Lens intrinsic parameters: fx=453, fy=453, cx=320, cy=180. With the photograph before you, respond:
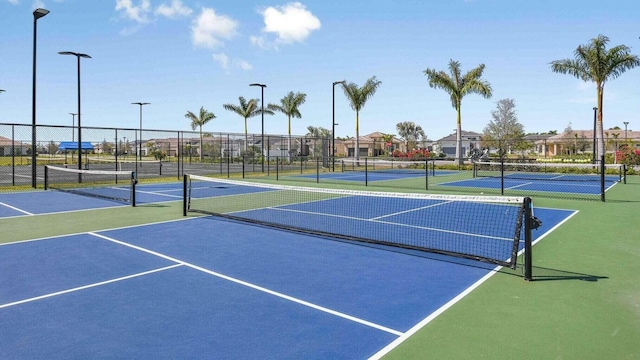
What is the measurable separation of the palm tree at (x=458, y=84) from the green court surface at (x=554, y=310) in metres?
32.5

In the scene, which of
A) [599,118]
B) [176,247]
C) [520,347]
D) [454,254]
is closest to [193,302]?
[176,247]

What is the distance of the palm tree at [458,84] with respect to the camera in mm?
41094

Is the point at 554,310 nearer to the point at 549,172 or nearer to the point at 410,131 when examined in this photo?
the point at 549,172

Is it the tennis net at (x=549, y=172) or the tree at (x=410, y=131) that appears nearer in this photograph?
the tennis net at (x=549, y=172)

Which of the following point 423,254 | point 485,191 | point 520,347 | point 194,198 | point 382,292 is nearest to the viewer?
point 520,347

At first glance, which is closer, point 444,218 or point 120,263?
point 120,263

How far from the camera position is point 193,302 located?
5898 millimetres

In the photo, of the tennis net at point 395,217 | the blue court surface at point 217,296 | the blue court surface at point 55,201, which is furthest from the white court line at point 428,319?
the blue court surface at point 55,201

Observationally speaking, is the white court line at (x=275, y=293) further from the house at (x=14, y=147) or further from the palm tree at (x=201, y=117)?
the palm tree at (x=201, y=117)

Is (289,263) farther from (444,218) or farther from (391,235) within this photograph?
(444,218)

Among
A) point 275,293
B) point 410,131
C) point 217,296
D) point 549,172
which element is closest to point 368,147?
point 410,131

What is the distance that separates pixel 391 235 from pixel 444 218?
2.92m

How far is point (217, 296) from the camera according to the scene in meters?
6.13

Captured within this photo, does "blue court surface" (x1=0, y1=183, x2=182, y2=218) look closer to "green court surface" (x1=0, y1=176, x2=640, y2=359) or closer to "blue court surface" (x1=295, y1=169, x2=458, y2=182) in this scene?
"green court surface" (x1=0, y1=176, x2=640, y2=359)
